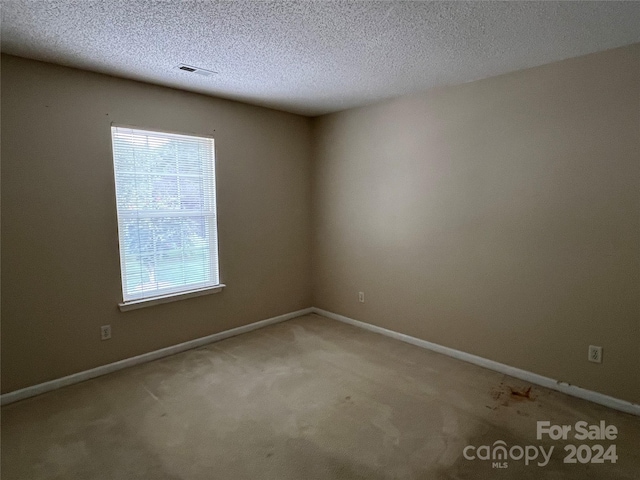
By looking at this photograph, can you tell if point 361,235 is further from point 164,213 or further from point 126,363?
point 126,363

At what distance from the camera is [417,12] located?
1934mm

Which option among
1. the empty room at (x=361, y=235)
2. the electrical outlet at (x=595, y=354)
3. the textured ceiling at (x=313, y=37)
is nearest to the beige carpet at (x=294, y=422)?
the empty room at (x=361, y=235)

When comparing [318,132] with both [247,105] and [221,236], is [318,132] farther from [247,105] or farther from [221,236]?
[221,236]

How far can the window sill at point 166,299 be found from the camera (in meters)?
3.11

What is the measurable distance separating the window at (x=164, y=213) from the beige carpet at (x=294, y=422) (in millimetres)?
765

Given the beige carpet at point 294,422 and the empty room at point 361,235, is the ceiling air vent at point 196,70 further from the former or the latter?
the beige carpet at point 294,422

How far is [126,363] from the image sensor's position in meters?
3.14

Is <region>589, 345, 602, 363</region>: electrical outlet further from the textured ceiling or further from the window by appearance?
the window

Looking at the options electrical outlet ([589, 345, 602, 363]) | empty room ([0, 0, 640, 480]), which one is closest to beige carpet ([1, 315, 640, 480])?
empty room ([0, 0, 640, 480])

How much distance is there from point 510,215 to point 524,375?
4.13ft

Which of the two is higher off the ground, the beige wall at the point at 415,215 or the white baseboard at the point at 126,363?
the beige wall at the point at 415,215

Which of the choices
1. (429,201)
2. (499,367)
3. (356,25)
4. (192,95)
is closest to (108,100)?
(192,95)

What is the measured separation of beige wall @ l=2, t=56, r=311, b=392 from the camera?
2576mm

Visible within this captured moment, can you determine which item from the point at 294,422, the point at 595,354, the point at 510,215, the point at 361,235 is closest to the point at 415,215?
the point at 361,235
